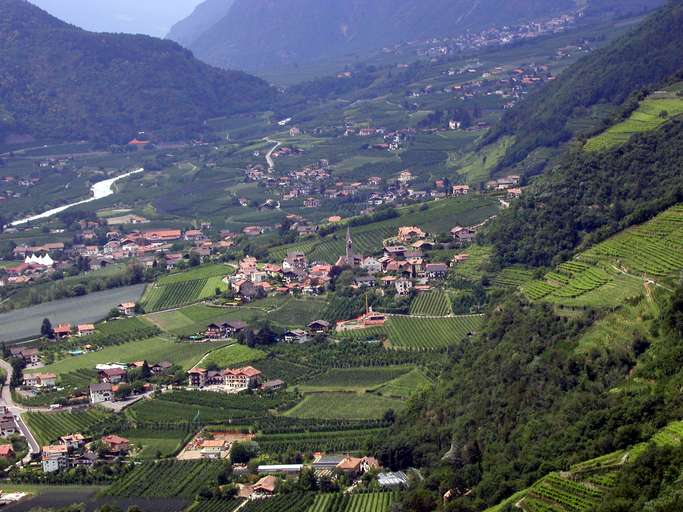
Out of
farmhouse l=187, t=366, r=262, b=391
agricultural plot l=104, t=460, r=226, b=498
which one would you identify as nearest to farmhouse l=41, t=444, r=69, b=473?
agricultural plot l=104, t=460, r=226, b=498

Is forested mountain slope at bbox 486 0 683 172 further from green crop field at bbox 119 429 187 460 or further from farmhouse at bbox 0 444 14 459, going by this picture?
farmhouse at bbox 0 444 14 459

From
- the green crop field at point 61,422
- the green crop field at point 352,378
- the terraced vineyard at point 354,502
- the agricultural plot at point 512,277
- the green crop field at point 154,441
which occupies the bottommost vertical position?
the green crop field at point 352,378

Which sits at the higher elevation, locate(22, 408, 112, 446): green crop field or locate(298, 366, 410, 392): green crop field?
locate(22, 408, 112, 446): green crop field

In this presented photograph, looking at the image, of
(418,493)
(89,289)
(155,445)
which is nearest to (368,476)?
(418,493)

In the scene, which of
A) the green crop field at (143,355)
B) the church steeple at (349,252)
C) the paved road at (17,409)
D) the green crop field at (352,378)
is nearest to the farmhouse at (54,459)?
the paved road at (17,409)

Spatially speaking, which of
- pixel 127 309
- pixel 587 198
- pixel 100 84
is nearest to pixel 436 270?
pixel 587 198

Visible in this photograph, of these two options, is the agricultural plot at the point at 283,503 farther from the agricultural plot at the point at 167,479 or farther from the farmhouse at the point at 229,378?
the farmhouse at the point at 229,378
